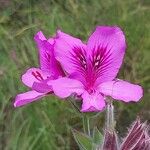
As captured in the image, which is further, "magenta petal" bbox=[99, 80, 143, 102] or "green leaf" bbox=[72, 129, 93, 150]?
"green leaf" bbox=[72, 129, 93, 150]

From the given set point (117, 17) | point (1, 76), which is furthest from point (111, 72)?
point (117, 17)

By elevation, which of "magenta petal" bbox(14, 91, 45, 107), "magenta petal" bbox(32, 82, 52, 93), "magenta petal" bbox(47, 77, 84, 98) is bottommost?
"magenta petal" bbox(14, 91, 45, 107)

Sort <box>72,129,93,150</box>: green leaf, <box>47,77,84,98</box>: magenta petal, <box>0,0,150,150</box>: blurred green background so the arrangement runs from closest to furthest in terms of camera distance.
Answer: <box>47,77,84,98</box>: magenta petal
<box>72,129,93,150</box>: green leaf
<box>0,0,150,150</box>: blurred green background

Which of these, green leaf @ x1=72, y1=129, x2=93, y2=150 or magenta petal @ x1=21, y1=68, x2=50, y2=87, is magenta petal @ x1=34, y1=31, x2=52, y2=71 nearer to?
magenta petal @ x1=21, y1=68, x2=50, y2=87

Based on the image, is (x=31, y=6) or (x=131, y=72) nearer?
(x=131, y=72)

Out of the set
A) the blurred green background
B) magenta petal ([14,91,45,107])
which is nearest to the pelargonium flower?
magenta petal ([14,91,45,107])

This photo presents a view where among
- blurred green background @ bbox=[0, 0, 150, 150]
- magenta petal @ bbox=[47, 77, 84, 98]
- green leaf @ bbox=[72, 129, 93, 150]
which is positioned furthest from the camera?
blurred green background @ bbox=[0, 0, 150, 150]

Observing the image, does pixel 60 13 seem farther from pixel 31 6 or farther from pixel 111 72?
pixel 111 72
